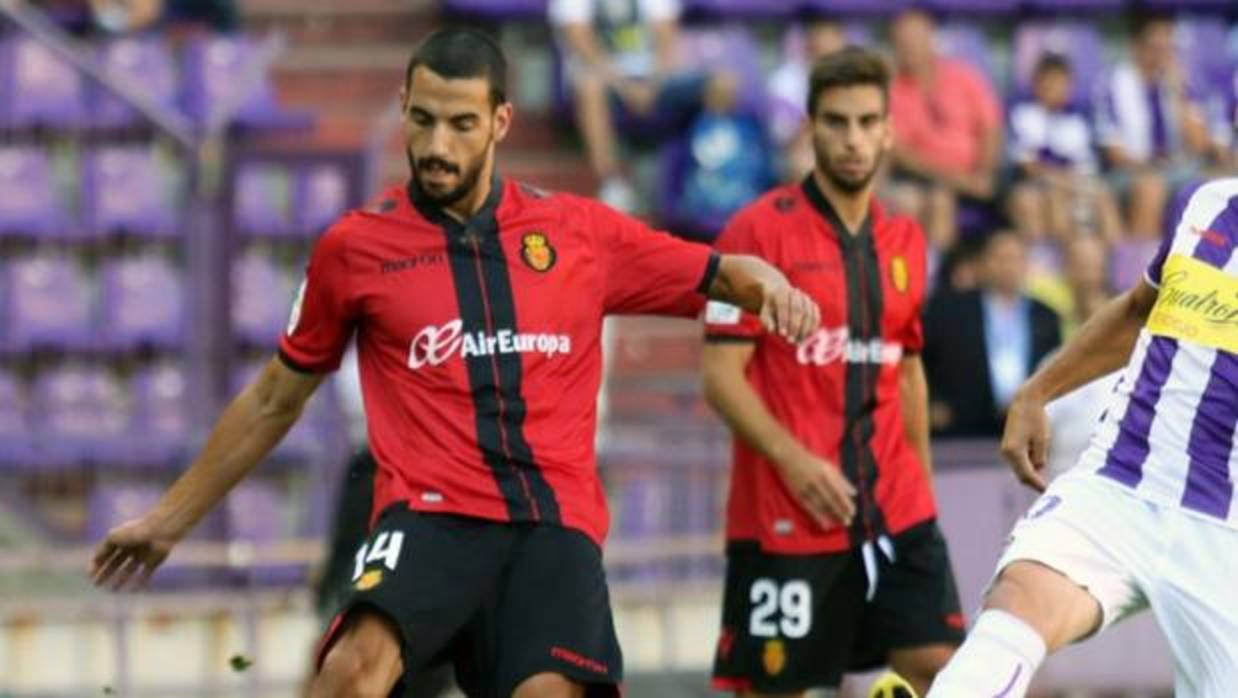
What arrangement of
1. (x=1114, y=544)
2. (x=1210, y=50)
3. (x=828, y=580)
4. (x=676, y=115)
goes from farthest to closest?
(x=1210, y=50) < (x=676, y=115) < (x=828, y=580) < (x=1114, y=544)

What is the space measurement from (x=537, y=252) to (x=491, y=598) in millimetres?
852

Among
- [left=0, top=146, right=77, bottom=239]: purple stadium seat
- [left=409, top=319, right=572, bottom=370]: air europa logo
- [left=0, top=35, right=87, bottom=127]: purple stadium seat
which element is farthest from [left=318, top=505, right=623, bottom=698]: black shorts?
[left=0, top=35, right=87, bottom=127]: purple stadium seat

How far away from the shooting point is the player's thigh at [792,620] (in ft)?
29.2

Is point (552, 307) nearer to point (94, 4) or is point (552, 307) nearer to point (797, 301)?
point (797, 301)

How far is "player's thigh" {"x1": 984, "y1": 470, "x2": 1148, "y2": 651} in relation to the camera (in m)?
6.75

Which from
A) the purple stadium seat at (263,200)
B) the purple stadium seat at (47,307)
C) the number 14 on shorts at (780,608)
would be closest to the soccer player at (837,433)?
the number 14 on shorts at (780,608)

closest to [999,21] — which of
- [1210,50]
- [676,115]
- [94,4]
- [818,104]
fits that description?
[1210,50]

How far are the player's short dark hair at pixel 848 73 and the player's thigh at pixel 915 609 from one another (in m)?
1.27

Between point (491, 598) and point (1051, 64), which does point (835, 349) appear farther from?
point (1051, 64)

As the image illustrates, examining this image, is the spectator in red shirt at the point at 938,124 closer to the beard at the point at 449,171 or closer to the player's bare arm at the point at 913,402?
the player's bare arm at the point at 913,402

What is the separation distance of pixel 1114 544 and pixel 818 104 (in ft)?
8.04

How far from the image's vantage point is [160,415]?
42.1 ft

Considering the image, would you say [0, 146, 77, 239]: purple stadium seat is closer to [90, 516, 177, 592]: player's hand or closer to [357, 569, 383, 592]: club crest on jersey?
[90, 516, 177, 592]: player's hand

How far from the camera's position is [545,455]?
7441 mm
